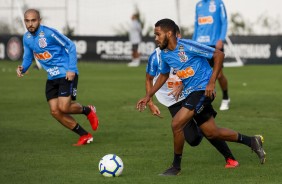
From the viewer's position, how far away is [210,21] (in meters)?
15.6

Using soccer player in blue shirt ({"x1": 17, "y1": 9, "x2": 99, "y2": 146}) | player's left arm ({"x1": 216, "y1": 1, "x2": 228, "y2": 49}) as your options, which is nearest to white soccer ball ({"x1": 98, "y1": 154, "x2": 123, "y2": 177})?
soccer player in blue shirt ({"x1": 17, "y1": 9, "x2": 99, "y2": 146})

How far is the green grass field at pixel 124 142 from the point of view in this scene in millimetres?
8969

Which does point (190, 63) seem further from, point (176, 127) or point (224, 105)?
point (224, 105)

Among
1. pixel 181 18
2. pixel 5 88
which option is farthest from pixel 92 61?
pixel 5 88

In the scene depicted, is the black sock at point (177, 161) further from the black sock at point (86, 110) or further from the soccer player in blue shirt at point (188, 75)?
the black sock at point (86, 110)

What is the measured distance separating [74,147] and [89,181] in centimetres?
278

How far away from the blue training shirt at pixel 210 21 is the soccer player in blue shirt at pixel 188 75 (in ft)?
20.6

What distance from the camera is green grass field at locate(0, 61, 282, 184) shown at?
29.4 feet

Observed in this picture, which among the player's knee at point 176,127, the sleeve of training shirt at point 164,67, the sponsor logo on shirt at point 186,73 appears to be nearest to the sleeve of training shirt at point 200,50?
the sponsor logo on shirt at point 186,73

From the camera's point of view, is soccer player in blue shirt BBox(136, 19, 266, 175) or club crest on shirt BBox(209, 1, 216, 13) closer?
soccer player in blue shirt BBox(136, 19, 266, 175)

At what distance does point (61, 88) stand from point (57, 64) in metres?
0.38

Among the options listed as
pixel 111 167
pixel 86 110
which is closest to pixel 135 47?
pixel 86 110

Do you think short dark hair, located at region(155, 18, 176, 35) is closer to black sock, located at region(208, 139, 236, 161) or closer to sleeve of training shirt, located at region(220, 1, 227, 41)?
black sock, located at region(208, 139, 236, 161)

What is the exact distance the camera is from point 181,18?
3725 centimetres
